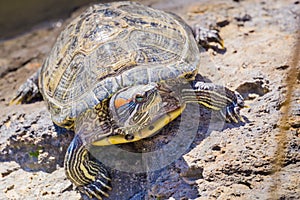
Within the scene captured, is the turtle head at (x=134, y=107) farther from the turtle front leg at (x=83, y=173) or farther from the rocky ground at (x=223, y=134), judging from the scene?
the turtle front leg at (x=83, y=173)

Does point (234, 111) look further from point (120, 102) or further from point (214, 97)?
point (120, 102)

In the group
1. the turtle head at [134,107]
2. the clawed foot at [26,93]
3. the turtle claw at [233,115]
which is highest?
the turtle head at [134,107]

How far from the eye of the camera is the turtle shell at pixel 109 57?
3.69 metres

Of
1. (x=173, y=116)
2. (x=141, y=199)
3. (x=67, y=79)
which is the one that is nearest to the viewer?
(x=141, y=199)

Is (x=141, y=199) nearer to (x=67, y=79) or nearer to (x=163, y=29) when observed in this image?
(x=67, y=79)

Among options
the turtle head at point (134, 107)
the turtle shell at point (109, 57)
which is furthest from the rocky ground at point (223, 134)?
the turtle shell at point (109, 57)

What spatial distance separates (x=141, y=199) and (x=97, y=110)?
74 cm

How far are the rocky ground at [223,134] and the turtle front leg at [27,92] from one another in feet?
0.36

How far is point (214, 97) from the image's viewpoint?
3773 mm

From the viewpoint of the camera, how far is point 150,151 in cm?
361

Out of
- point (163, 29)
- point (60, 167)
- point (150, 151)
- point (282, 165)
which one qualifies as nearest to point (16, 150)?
point (60, 167)

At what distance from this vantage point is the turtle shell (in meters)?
3.69

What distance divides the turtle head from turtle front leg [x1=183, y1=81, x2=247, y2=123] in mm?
321

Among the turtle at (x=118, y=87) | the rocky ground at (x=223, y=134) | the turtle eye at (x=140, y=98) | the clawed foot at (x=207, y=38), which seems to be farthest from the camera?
the clawed foot at (x=207, y=38)
